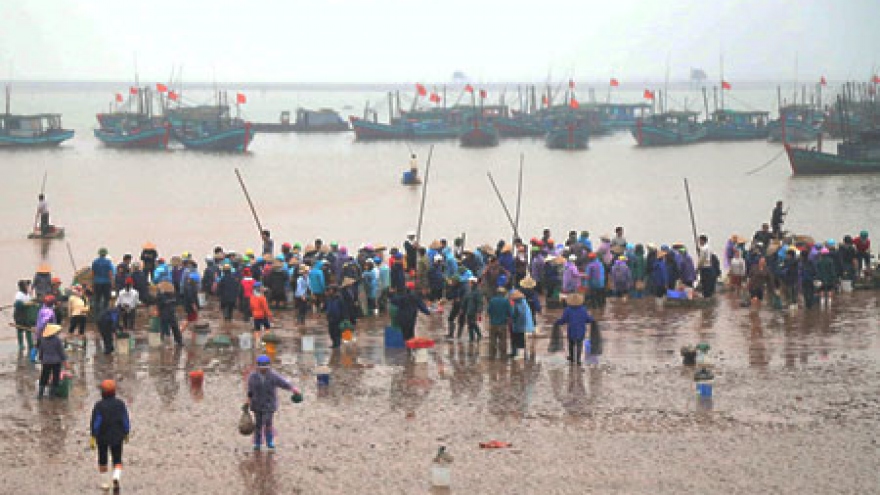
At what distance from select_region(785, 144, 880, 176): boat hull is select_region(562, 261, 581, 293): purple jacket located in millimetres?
31617

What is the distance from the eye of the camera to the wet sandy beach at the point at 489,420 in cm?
1028

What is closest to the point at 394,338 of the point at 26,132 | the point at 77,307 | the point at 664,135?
the point at 77,307

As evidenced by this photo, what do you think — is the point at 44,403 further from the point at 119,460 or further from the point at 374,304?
the point at 374,304

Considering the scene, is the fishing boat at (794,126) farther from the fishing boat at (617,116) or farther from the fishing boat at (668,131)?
the fishing boat at (617,116)

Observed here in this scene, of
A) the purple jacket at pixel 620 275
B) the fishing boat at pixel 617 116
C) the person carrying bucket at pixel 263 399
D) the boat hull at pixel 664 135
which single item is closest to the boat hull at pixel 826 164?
the boat hull at pixel 664 135

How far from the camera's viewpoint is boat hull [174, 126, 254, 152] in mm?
70562

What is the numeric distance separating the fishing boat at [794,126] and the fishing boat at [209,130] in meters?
30.6

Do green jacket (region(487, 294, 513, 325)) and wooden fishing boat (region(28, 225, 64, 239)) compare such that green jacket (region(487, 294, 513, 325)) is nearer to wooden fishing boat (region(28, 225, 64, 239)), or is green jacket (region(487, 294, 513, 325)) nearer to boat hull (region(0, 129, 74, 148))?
wooden fishing boat (region(28, 225, 64, 239))

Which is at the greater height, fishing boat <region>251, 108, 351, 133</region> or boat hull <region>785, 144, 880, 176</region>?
fishing boat <region>251, 108, 351, 133</region>

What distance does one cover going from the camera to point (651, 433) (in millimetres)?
11398

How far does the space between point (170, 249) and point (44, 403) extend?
1726cm

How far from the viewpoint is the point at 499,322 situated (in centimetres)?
1448

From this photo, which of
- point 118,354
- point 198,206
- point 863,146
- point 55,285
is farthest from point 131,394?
point 863,146

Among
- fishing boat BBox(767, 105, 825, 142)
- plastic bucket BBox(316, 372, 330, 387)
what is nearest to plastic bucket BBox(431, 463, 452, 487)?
plastic bucket BBox(316, 372, 330, 387)
